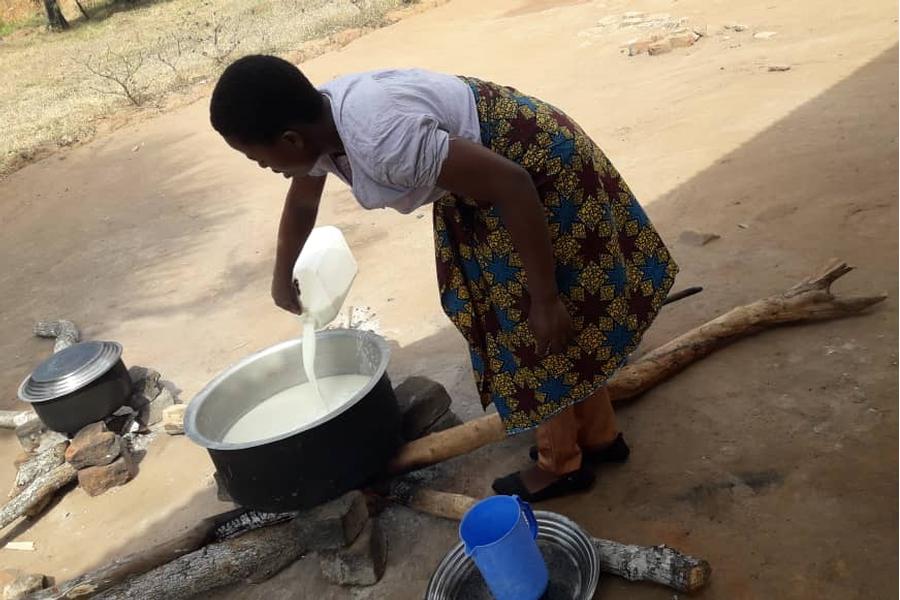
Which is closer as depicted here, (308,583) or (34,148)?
(308,583)

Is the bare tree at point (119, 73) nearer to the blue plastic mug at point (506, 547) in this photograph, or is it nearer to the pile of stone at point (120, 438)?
the pile of stone at point (120, 438)

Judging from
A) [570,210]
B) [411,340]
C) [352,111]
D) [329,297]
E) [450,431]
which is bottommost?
[411,340]

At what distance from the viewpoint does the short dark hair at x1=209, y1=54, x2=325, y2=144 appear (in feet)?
4.78

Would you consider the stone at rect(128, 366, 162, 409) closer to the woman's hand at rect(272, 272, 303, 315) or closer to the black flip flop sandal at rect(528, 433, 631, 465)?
the woman's hand at rect(272, 272, 303, 315)

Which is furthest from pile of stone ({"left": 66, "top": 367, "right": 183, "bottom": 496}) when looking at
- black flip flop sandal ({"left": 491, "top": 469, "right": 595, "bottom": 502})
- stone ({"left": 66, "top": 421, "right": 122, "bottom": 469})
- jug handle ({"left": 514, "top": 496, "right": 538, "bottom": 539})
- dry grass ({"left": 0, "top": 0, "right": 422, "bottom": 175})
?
dry grass ({"left": 0, "top": 0, "right": 422, "bottom": 175})

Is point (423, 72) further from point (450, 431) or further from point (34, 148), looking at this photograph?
point (34, 148)

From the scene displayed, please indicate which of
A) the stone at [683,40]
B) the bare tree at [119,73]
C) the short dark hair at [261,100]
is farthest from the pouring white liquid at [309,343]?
the bare tree at [119,73]

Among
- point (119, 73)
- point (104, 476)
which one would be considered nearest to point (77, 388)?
point (104, 476)

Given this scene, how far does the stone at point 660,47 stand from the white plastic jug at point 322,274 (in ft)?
19.3

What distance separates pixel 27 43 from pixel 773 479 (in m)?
21.3

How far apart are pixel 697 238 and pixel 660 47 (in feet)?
14.5

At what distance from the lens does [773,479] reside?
213cm

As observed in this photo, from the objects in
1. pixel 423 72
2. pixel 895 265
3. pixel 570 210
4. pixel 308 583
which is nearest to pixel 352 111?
pixel 423 72

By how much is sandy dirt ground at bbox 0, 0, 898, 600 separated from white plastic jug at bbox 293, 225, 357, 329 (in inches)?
26.4
